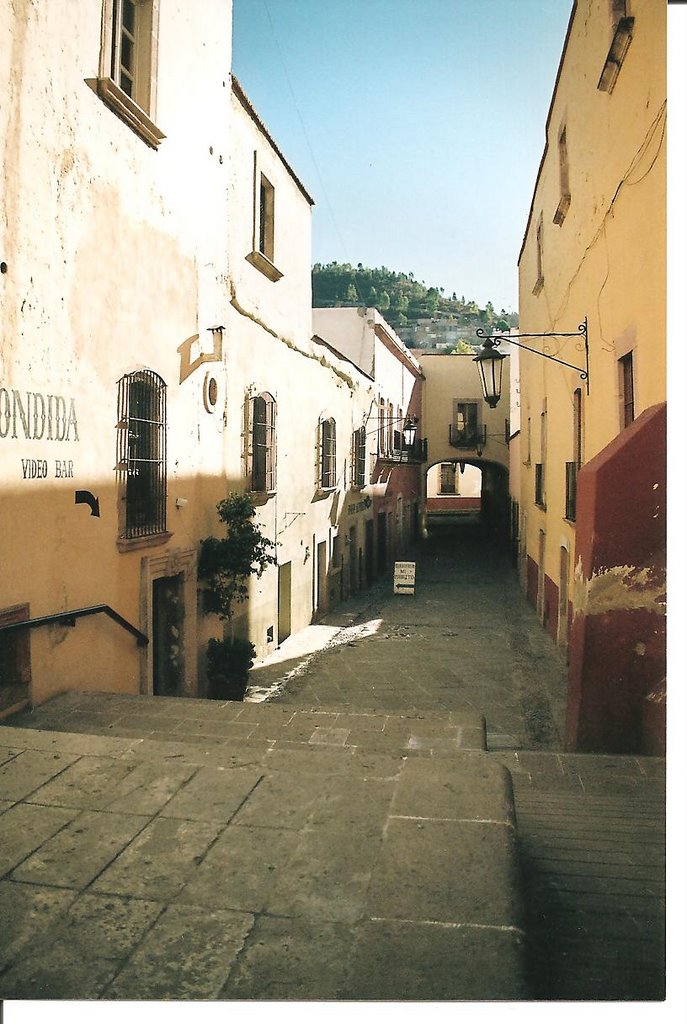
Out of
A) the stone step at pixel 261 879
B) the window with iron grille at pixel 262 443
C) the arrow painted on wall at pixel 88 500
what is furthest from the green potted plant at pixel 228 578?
the stone step at pixel 261 879

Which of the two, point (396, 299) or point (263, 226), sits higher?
point (396, 299)

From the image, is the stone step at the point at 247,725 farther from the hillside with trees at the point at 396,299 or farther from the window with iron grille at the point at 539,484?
the hillside with trees at the point at 396,299

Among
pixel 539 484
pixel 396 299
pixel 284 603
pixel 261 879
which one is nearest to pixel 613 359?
pixel 261 879

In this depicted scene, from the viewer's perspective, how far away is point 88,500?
5266 millimetres

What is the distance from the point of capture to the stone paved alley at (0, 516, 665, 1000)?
74.2 inches

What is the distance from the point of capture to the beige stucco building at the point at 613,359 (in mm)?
3936

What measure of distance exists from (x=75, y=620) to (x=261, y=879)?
3450 millimetres

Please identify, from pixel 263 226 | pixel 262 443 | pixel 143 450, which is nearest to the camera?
pixel 143 450

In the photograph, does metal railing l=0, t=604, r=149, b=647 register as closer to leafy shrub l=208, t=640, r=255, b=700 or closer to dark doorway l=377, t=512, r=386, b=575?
leafy shrub l=208, t=640, r=255, b=700

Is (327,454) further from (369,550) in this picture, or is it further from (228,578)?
(228,578)

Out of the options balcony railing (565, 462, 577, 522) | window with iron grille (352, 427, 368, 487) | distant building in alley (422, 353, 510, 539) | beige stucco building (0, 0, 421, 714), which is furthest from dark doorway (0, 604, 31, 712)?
distant building in alley (422, 353, 510, 539)
